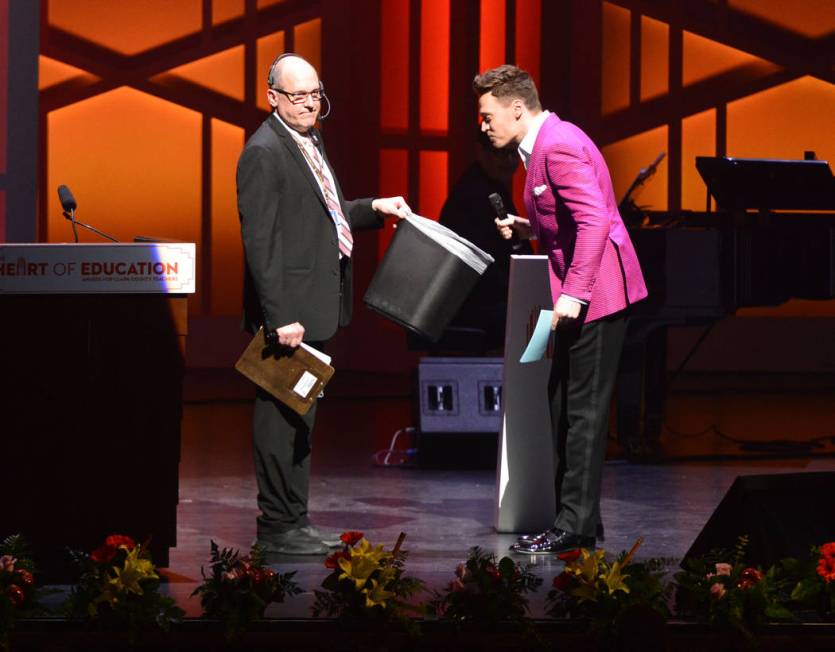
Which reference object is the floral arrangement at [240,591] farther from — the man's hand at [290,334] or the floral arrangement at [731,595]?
the man's hand at [290,334]

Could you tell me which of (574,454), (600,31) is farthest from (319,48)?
(574,454)

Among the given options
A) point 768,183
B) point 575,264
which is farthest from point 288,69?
point 768,183

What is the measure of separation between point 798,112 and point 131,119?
18.5 ft

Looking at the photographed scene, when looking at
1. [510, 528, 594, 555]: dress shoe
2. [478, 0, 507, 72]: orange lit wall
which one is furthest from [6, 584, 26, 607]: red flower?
[478, 0, 507, 72]: orange lit wall

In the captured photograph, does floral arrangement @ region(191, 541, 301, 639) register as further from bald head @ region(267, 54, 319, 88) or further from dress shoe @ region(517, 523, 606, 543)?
bald head @ region(267, 54, 319, 88)

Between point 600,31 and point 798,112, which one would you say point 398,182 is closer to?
point 600,31

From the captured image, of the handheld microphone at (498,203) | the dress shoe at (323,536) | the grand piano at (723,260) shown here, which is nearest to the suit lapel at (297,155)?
the handheld microphone at (498,203)

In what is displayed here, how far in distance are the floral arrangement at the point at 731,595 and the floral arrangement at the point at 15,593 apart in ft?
4.77

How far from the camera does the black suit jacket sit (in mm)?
4055

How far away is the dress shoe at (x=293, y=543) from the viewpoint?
4156 millimetres

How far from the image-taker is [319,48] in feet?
37.7

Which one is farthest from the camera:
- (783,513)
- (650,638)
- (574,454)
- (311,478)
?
(311,478)

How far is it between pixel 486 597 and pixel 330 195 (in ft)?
5.25

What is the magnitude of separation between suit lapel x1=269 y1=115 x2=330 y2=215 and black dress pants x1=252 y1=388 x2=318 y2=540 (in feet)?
2.09
